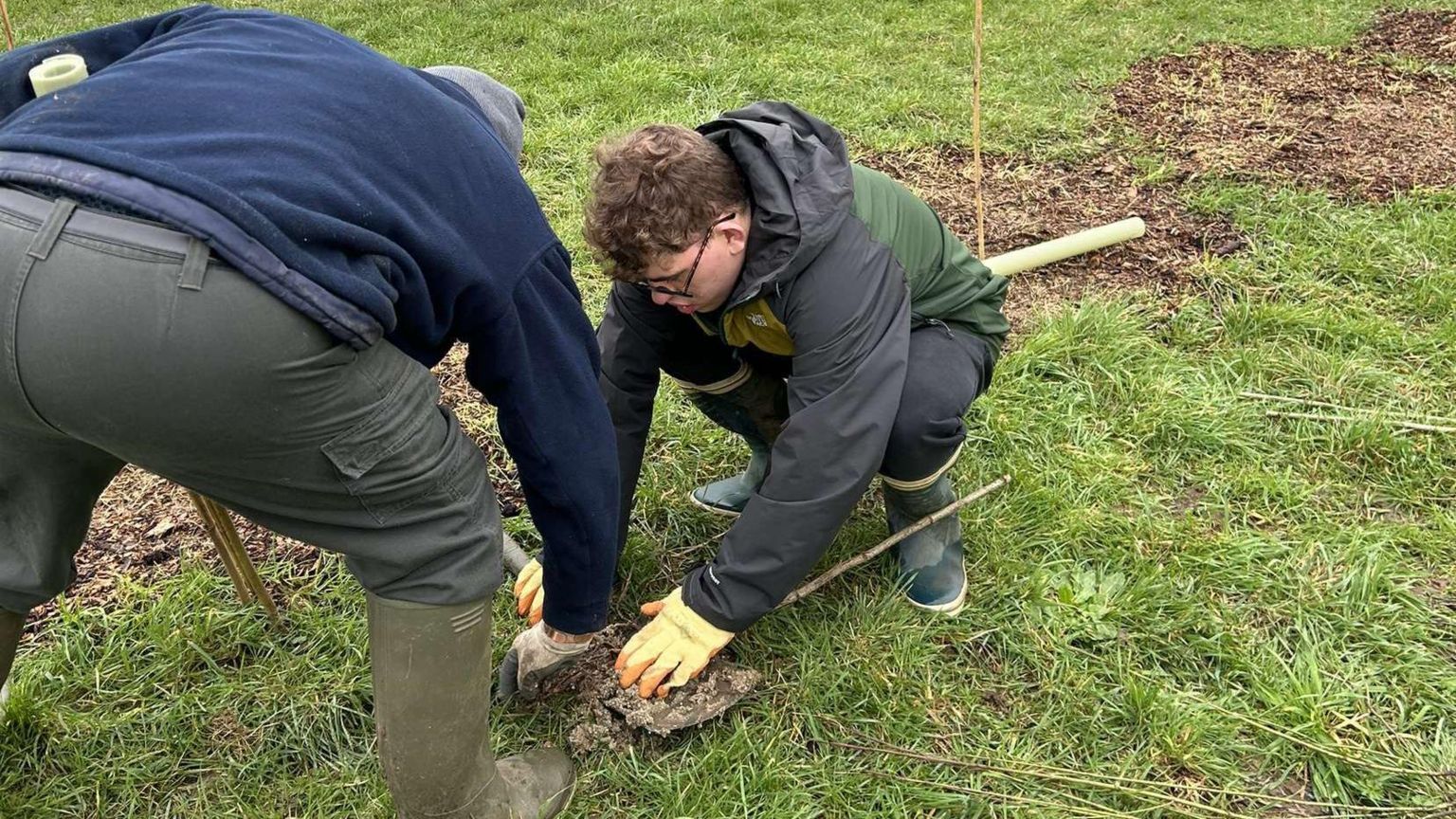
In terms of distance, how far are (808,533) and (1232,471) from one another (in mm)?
1492

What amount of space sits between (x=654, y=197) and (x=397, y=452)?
0.79 metres

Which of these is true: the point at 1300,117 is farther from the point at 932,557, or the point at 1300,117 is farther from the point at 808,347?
the point at 808,347

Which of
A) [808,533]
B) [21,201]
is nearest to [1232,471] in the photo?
[808,533]

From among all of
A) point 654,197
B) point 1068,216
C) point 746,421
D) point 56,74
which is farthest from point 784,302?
point 1068,216

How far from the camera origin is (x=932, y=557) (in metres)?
2.57

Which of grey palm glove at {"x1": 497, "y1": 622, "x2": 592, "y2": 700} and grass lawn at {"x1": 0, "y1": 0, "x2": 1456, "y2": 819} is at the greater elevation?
grey palm glove at {"x1": 497, "y1": 622, "x2": 592, "y2": 700}

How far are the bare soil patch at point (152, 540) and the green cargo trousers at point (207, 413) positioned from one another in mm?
1013

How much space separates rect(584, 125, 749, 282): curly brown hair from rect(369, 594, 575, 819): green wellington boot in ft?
2.49

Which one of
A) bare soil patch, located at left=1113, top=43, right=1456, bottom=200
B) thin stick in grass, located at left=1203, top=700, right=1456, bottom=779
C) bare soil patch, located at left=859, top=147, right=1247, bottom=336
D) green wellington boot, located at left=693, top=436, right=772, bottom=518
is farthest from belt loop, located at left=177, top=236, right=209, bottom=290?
bare soil patch, located at left=1113, top=43, right=1456, bottom=200

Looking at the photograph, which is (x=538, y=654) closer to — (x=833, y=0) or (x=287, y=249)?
(x=287, y=249)

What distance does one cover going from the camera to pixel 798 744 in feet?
7.45

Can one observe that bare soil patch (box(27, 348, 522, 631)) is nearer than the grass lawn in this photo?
No

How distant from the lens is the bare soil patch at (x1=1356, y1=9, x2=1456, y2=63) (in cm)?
555

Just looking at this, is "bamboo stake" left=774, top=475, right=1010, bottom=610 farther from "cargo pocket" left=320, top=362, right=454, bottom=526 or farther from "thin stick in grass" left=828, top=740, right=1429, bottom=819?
"cargo pocket" left=320, top=362, right=454, bottom=526
